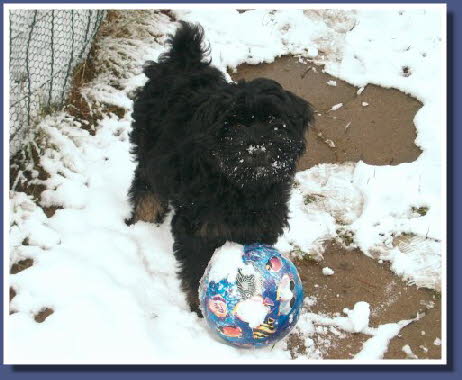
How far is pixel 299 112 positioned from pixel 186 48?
900 mm

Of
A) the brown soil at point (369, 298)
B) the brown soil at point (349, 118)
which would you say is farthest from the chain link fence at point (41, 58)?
the brown soil at point (369, 298)

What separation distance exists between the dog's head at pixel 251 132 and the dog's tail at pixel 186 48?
2.20 ft

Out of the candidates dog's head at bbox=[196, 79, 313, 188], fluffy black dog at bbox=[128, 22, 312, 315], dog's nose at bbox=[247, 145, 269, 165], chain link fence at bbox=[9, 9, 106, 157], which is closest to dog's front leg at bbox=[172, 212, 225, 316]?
fluffy black dog at bbox=[128, 22, 312, 315]

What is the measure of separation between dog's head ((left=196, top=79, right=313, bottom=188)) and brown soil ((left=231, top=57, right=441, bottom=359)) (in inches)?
44.8

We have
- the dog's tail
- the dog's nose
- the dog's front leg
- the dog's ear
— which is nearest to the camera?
the dog's nose

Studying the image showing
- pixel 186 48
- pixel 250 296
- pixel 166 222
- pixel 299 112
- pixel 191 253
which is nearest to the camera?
pixel 250 296

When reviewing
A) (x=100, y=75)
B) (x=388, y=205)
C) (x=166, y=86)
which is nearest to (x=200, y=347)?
(x=166, y=86)

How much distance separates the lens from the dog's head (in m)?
2.56

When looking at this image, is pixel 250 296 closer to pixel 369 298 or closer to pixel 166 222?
pixel 369 298

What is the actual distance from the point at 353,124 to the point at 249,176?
2.57m

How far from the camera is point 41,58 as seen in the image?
4246 millimetres

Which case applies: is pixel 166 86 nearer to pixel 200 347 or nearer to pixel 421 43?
pixel 200 347

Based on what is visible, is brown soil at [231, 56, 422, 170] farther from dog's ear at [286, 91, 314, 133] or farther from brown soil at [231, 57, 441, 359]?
dog's ear at [286, 91, 314, 133]

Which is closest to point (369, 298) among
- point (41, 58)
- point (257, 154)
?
point (257, 154)
